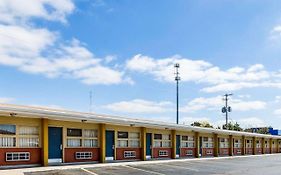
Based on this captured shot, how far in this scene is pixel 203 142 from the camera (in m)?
34.0

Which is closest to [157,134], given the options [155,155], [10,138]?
[155,155]

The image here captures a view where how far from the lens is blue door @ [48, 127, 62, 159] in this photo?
19.7 meters

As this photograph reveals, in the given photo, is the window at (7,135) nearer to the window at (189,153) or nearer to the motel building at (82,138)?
the motel building at (82,138)

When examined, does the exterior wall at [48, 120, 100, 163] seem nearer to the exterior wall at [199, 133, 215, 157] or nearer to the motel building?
the motel building

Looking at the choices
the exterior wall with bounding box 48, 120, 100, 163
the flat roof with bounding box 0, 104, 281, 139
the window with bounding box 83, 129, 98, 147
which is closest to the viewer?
the flat roof with bounding box 0, 104, 281, 139

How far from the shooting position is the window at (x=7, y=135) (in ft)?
57.9

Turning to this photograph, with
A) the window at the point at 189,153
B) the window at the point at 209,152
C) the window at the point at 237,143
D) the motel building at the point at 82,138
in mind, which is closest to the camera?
A: the motel building at the point at 82,138

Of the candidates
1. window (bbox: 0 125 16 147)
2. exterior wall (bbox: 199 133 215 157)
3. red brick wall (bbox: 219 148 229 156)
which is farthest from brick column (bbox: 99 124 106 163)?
red brick wall (bbox: 219 148 229 156)

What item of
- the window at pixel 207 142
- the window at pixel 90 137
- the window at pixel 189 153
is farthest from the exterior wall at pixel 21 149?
the window at pixel 207 142

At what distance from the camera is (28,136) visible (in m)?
18.8

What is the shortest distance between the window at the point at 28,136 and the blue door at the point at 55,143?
33.0 inches

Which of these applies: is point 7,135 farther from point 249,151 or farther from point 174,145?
point 249,151

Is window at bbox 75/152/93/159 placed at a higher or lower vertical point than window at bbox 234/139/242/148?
higher

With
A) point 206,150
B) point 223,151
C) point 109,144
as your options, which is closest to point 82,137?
point 109,144
